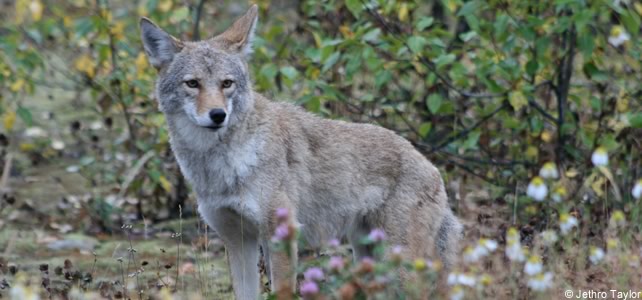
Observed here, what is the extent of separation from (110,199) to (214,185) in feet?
12.0

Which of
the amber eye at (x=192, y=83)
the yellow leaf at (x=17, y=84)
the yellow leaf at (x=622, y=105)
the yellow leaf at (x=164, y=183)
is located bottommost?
the yellow leaf at (x=164, y=183)

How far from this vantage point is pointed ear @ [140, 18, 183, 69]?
5953 mm

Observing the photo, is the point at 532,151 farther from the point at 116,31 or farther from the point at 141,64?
the point at 116,31

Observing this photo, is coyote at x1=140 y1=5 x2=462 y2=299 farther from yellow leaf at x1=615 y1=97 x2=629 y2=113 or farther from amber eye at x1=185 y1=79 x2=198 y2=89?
yellow leaf at x1=615 y1=97 x2=629 y2=113

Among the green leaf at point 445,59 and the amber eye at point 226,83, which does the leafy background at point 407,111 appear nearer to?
the green leaf at point 445,59

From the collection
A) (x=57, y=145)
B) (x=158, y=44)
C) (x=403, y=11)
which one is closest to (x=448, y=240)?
(x=158, y=44)

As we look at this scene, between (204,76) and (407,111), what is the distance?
322cm

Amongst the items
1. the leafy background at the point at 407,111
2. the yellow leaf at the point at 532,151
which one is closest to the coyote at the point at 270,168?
the leafy background at the point at 407,111

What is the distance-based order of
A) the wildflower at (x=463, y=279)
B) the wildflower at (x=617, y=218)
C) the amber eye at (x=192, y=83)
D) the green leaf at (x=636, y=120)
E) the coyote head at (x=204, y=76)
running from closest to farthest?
1. the wildflower at (x=463, y=279)
2. the wildflower at (x=617, y=218)
3. the coyote head at (x=204, y=76)
4. the amber eye at (x=192, y=83)
5. the green leaf at (x=636, y=120)

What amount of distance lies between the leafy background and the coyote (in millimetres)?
463

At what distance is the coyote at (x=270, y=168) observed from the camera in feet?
18.7

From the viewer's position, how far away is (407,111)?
861 cm

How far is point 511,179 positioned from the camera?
8.15m

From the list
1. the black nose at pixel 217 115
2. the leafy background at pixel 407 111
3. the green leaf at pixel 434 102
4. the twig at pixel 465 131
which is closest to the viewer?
the black nose at pixel 217 115
